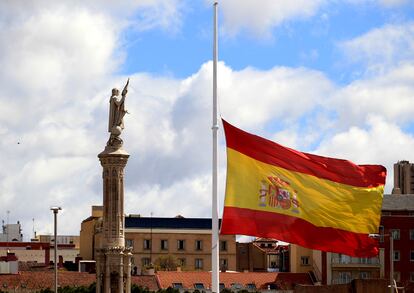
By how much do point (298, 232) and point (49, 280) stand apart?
86.4 m

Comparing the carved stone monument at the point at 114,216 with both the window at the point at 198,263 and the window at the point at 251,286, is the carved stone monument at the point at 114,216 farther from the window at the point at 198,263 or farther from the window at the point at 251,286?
the window at the point at 198,263

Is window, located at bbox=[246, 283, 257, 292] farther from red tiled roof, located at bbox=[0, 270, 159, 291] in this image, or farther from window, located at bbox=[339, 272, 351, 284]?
red tiled roof, located at bbox=[0, 270, 159, 291]

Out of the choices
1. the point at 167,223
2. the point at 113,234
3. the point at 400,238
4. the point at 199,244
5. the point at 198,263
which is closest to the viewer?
the point at 113,234

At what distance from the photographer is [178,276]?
117 metres

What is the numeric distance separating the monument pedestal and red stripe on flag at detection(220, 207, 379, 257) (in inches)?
1651

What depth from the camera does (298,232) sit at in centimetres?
2611

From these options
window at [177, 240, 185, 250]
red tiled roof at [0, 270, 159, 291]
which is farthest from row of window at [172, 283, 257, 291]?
window at [177, 240, 185, 250]

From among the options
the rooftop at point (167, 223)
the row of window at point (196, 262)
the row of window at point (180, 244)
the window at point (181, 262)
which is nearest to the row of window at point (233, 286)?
the window at point (181, 262)

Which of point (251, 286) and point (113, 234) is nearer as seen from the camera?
point (113, 234)

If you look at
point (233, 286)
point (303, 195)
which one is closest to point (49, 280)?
point (233, 286)

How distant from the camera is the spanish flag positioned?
25969 mm

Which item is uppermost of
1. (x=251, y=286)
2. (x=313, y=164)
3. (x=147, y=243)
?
(x=313, y=164)

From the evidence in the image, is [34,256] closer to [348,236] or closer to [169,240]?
[169,240]

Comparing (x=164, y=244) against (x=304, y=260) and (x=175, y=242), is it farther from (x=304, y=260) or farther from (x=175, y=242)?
(x=304, y=260)
